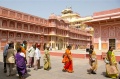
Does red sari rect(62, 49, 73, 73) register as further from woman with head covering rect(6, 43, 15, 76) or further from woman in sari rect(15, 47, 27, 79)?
woman with head covering rect(6, 43, 15, 76)

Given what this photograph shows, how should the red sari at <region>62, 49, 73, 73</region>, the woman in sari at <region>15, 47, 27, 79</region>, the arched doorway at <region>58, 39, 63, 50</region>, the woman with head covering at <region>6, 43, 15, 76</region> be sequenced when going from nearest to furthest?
1. the woman in sari at <region>15, 47, 27, 79</region>
2. the woman with head covering at <region>6, 43, 15, 76</region>
3. the red sari at <region>62, 49, 73, 73</region>
4. the arched doorway at <region>58, 39, 63, 50</region>

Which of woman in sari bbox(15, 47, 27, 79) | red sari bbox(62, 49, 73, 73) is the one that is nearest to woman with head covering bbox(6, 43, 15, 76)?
woman in sari bbox(15, 47, 27, 79)

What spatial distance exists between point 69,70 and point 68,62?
0.41 metres

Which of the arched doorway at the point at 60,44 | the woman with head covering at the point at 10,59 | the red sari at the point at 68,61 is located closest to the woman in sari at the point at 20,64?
the woman with head covering at the point at 10,59

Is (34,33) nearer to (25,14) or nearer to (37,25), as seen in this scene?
(37,25)

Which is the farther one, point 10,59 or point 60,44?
point 60,44

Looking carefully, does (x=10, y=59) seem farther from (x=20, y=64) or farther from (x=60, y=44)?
(x=60, y=44)

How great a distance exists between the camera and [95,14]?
21953 mm

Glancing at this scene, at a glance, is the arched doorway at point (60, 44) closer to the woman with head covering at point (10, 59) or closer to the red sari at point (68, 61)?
the red sari at point (68, 61)

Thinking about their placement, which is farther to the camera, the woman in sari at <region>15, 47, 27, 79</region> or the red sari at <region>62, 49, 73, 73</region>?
the red sari at <region>62, 49, 73, 73</region>

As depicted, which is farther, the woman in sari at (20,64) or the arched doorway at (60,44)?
the arched doorway at (60,44)

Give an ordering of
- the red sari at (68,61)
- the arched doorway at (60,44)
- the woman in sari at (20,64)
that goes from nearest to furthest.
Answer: the woman in sari at (20,64) → the red sari at (68,61) → the arched doorway at (60,44)

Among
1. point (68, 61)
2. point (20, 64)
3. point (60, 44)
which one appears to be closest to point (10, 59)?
point (20, 64)

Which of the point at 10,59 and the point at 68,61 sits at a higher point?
the point at 10,59
